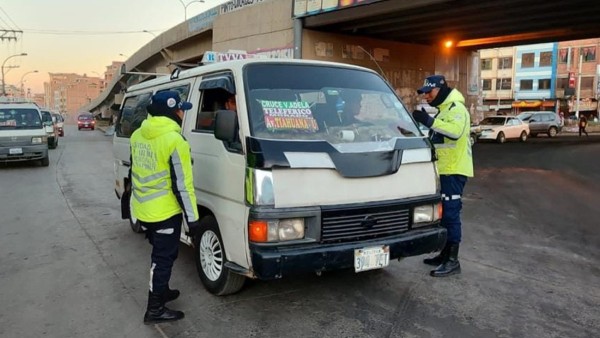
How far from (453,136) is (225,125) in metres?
2.36

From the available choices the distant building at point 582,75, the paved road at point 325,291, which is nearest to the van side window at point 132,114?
the paved road at point 325,291

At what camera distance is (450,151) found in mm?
5156

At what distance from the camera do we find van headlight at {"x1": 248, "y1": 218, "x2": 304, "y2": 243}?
368cm

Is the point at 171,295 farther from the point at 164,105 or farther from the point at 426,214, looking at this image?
the point at 426,214

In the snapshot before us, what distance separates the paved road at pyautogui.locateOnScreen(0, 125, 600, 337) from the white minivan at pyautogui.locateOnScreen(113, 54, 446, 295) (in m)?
0.48

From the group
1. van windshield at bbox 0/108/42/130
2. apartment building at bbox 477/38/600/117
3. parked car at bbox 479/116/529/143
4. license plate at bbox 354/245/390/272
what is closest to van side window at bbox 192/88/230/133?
license plate at bbox 354/245/390/272

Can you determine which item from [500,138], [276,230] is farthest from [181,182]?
[500,138]

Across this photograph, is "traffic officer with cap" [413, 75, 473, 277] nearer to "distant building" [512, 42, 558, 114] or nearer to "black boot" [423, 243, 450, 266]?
"black boot" [423, 243, 450, 266]

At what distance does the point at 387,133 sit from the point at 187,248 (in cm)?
296

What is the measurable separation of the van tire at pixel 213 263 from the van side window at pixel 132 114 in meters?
2.26

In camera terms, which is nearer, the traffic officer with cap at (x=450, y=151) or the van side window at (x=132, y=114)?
the traffic officer with cap at (x=450, y=151)

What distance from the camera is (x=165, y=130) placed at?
3836 millimetres

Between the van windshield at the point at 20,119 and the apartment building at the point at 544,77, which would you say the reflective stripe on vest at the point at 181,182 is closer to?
the van windshield at the point at 20,119

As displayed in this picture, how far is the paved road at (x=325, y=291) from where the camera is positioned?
3.91m
